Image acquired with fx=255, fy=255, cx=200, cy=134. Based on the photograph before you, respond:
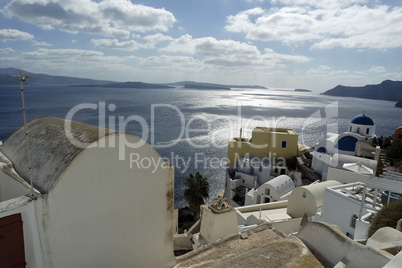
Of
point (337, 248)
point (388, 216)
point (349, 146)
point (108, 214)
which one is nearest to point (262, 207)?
point (388, 216)

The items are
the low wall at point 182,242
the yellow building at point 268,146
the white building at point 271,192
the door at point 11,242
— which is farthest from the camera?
the yellow building at point 268,146

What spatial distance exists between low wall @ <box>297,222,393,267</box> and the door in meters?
5.14

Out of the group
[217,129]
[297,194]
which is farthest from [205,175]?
[217,129]

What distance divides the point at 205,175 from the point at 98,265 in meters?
41.6

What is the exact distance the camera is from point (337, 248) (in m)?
4.54

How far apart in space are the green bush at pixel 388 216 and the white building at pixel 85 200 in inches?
339

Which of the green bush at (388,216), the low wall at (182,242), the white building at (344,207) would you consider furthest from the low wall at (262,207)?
→ the green bush at (388,216)

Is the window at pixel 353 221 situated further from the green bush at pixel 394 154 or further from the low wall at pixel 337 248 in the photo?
the low wall at pixel 337 248

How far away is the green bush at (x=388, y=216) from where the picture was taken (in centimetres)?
952

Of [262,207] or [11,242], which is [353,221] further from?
[11,242]

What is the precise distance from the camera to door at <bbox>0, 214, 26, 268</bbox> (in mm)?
3785

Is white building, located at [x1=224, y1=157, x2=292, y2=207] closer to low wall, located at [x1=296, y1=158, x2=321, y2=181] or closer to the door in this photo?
low wall, located at [x1=296, y1=158, x2=321, y2=181]

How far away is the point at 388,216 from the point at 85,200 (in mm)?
10871


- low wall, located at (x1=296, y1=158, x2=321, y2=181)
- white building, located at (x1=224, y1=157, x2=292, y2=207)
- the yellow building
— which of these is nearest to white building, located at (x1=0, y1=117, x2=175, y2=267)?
white building, located at (x1=224, y1=157, x2=292, y2=207)
